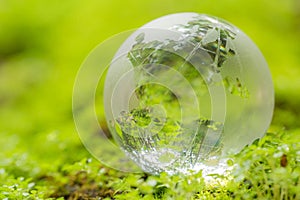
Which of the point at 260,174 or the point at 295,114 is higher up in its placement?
the point at 295,114

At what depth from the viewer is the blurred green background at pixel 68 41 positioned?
4.02 m

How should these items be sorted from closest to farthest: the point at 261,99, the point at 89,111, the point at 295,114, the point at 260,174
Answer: the point at 260,174 < the point at 261,99 < the point at 89,111 < the point at 295,114

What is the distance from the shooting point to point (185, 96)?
188 cm

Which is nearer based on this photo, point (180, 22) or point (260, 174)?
point (260, 174)

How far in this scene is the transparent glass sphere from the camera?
184cm

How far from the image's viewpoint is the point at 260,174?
166 centimetres

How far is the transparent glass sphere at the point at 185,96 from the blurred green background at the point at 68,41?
1.37 meters

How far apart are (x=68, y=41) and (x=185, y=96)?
11.5ft

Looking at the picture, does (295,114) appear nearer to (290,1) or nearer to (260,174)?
(260,174)

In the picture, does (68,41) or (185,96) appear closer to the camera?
(185,96)

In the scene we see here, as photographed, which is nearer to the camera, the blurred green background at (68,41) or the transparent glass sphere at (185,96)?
the transparent glass sphere at (185,96)

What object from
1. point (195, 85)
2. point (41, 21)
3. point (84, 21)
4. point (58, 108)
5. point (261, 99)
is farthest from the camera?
point (41, 21)

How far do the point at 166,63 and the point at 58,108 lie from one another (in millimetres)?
2436

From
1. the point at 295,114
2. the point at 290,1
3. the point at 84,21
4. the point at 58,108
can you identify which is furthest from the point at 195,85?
the point at 290,1
